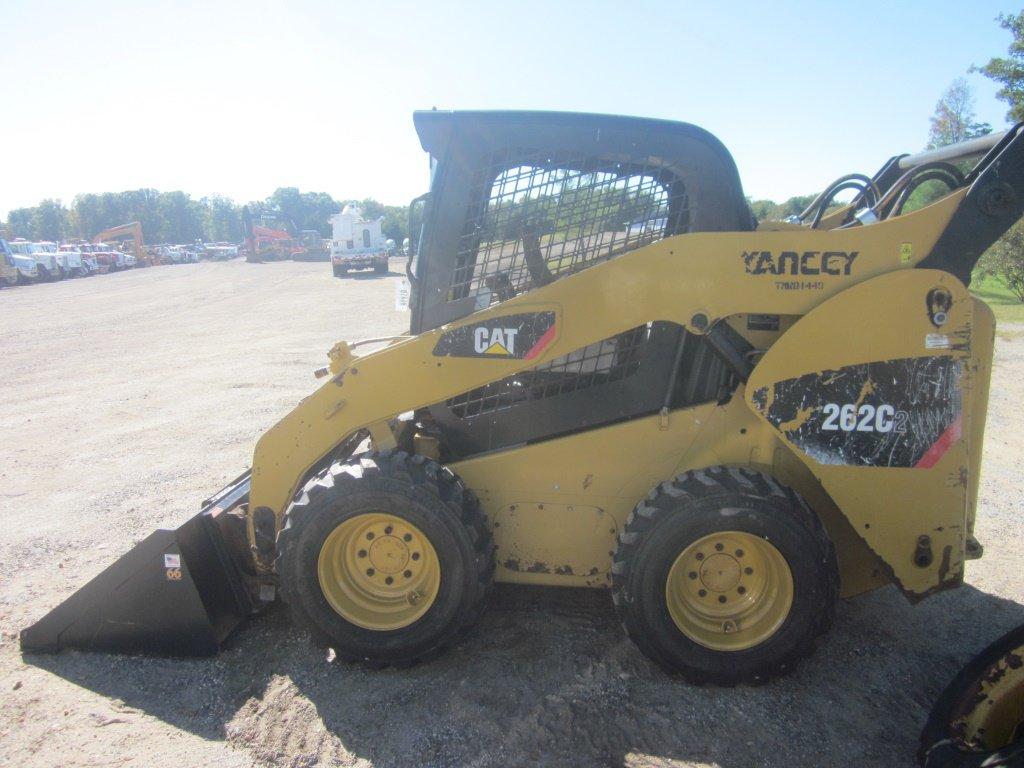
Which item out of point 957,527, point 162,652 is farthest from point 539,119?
point 162,652

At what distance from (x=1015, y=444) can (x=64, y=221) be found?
106 metres

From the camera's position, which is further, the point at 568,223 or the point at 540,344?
the point at 568,223

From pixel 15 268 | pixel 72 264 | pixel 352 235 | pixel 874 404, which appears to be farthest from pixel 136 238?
pixel 874 404

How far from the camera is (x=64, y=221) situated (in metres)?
90.6

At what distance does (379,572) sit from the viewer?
355 cm

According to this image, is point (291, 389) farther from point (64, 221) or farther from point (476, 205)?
point (64, 221)

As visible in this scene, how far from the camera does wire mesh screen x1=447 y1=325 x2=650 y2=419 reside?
3578 mm

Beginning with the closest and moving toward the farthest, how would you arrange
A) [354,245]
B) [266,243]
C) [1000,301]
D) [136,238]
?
[1000,301], [354,245], [136,238], [266,243]

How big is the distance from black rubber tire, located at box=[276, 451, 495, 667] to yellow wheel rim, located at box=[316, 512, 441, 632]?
0.19ft

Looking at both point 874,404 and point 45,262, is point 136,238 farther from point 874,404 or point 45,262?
point 874,404

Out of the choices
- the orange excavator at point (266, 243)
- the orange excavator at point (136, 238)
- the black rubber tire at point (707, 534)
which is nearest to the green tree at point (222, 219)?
the orange excavator at point (136, 238)

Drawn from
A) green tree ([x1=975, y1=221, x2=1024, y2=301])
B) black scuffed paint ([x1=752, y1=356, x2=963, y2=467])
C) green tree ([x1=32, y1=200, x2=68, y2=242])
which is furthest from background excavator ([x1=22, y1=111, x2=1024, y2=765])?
green tree ([x1=32, y1=200, x2=68, y2=242])

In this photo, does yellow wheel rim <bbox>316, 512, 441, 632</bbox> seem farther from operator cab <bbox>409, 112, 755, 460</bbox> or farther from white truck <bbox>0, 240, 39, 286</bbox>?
white truck <bbox>0, 240, 39, 286</bbox>

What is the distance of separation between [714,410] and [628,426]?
42 cm
